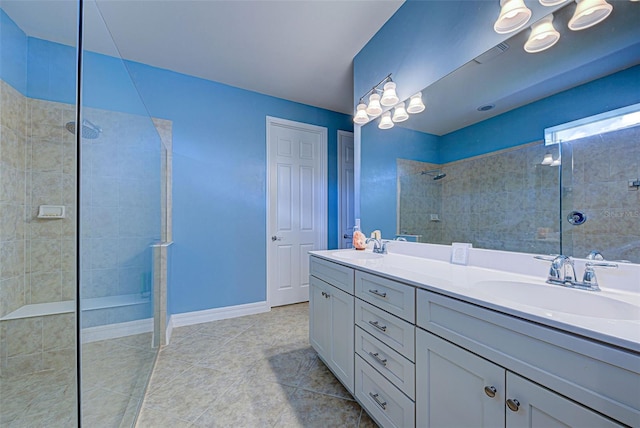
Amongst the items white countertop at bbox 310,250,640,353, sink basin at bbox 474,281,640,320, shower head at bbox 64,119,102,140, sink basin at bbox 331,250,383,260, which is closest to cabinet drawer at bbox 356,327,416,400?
white countertop at bbox 310,250,640,353

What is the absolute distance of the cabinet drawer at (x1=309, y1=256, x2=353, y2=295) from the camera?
4.75ft

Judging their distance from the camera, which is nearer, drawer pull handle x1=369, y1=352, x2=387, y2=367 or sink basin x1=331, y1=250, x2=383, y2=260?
drawer pull handle x1=369, y1=352, x2=387, y2=367

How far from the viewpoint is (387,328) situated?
115 centimetres

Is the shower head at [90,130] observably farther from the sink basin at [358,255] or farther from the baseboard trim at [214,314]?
the baseboard trim at [214,314]

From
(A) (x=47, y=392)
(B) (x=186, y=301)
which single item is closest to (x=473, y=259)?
(A) (x=47, y=392)

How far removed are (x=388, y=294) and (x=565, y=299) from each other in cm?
62

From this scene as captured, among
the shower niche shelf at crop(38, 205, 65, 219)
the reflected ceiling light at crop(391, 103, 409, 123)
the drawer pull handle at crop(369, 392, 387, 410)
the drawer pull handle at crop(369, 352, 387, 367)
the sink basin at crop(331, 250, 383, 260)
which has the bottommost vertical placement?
the drawer pull handle at crop(369, 392, 387, 410)

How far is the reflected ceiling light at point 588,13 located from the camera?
2.98 feet

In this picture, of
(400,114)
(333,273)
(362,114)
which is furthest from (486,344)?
(362,114)

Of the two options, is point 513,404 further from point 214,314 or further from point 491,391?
point 214,314

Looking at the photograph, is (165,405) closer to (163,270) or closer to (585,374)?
(163,270)

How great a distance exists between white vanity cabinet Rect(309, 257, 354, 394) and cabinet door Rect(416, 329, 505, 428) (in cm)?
50

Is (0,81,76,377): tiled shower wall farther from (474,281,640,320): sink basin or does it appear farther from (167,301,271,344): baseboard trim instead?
(474,281,640,320): sink basin

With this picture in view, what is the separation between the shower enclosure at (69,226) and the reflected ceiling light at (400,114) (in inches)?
68.1
